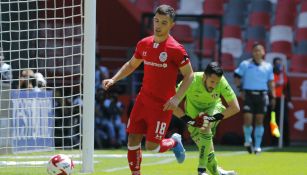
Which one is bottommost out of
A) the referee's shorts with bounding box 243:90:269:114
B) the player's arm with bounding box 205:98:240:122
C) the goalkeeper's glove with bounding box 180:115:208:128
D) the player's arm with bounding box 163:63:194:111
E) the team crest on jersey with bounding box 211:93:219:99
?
the referee's shorts with bounding box 243:90:269:114

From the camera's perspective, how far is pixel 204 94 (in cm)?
1236

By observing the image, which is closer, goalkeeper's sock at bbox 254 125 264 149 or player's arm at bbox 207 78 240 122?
player's arm at bbox 207 78 240 122

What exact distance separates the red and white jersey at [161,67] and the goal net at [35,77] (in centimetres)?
277

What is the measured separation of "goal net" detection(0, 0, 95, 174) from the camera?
13870mm

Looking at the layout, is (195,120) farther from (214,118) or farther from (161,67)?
(161,67)

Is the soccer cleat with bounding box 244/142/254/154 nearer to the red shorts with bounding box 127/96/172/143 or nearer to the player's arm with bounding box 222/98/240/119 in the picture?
the player's arm with bounding box 222/98/240/119

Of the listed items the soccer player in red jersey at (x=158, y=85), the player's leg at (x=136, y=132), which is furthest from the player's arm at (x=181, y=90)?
the player's leg at (x=136, y=132)

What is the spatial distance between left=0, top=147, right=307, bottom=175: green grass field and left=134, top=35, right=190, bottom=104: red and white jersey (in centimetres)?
272

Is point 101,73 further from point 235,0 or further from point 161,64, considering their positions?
point 161,64

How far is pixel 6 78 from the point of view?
49.5 feet

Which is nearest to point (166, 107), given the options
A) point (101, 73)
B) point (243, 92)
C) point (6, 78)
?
point (6, 78)

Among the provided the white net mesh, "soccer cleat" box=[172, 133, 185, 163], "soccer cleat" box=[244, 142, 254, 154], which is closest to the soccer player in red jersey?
"soccer cleat" box=[172, 133, 185, 163]

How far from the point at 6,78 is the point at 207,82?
435cm

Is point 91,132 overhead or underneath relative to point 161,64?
underneath
